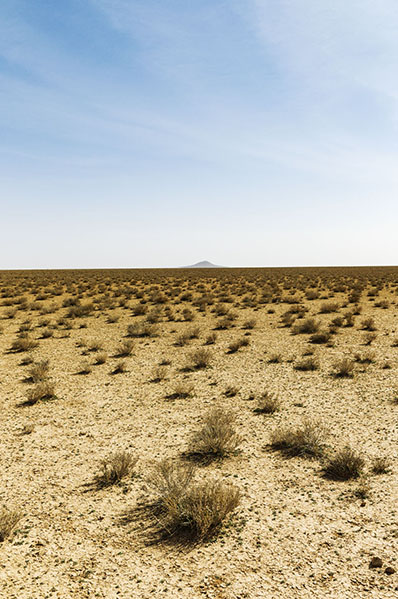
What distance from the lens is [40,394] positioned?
363 inches

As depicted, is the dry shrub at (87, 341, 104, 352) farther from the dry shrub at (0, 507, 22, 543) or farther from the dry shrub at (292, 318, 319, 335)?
the dry shrub at (0, 507, 22, 543)

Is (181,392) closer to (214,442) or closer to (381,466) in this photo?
(214,442)

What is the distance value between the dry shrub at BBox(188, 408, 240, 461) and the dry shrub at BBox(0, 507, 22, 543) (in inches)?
110

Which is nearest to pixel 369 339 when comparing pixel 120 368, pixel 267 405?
pixel 267 405

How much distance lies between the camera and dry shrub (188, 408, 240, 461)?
6.54 m

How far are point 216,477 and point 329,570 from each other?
216 centimetres

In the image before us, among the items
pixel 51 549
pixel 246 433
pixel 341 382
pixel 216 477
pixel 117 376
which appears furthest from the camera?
pixel 117 376

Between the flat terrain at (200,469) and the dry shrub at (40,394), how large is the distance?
0.03 metres

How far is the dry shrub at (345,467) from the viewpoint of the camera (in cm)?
575

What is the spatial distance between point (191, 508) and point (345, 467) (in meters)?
2.52

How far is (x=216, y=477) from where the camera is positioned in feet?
19.1

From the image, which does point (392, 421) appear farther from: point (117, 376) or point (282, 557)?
point (117, 376)

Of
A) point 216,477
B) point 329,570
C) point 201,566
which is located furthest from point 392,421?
point 201,566

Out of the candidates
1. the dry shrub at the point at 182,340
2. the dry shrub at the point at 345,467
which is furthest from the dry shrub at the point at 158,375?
the dry shrub at the point at 345,467
